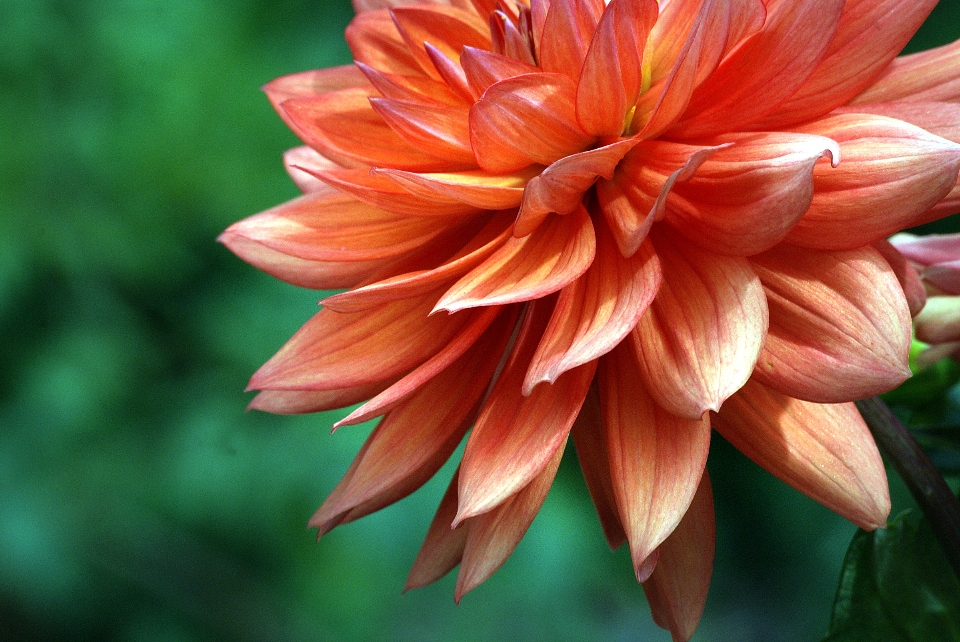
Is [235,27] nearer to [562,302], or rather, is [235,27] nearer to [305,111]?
[305,111]

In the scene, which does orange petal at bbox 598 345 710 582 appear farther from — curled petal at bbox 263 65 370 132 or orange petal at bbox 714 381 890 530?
curled petal at bbox 263 65 370 132

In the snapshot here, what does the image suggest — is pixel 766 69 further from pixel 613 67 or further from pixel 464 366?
pixel 464 366

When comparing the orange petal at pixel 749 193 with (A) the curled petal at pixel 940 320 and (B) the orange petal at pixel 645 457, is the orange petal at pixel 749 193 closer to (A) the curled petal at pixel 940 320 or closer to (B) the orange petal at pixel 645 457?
(B) the orange petal at pixel 645 457

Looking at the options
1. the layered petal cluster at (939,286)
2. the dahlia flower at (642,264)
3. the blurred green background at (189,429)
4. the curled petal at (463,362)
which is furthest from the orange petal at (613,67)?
the blurred green background at (189,429)

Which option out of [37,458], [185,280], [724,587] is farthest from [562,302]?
[37,458]

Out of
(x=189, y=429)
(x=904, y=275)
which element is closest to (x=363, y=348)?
(x=904, y=275)

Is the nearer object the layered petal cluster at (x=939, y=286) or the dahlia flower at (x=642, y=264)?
the dahlia flower at (x=642, y=264)

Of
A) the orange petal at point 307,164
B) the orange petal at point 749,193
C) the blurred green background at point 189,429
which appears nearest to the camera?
the orange petal at point 749,193

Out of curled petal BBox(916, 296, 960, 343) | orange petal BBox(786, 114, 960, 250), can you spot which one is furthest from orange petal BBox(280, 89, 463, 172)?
curled petal BBox(916, 296, 960, 343)
